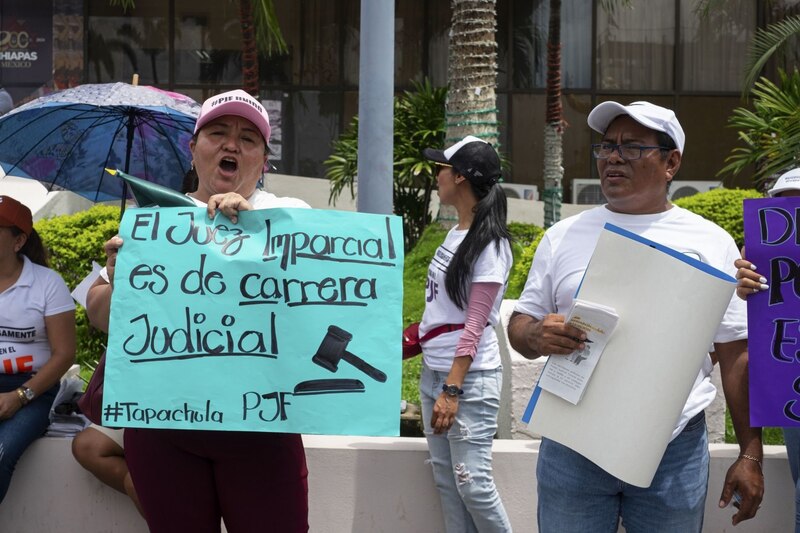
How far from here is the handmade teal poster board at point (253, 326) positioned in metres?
2.92

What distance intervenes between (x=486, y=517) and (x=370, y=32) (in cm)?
212

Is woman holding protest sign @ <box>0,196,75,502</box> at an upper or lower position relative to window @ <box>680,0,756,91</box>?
lower

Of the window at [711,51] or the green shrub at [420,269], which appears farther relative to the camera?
the window at [711,51]

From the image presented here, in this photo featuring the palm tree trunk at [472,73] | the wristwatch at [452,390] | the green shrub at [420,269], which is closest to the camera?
the wristwatch at [452,390]

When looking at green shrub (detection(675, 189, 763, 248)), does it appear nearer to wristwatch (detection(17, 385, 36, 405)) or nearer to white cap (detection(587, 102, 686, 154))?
white cap (detection(587, 102, 686, 154))

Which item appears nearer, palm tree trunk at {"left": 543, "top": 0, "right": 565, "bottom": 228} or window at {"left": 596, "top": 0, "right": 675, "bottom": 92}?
palm tree trunk at {"left": 543, "top": 0, "right": 565, "bottom": 228}

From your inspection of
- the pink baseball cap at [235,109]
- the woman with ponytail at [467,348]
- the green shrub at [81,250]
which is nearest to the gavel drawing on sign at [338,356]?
the pink baseball cap at [235,109]

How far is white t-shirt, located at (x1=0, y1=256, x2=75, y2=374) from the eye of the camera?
4652 mm

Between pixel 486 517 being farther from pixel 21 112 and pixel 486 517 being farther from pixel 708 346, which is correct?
pixel 21 112

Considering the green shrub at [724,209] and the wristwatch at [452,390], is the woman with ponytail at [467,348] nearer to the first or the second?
the wristwatch at [452,390]

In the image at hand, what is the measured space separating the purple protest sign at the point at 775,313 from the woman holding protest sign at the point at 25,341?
3.00 meters

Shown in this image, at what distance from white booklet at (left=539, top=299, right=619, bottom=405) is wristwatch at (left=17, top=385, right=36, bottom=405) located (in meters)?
2.70

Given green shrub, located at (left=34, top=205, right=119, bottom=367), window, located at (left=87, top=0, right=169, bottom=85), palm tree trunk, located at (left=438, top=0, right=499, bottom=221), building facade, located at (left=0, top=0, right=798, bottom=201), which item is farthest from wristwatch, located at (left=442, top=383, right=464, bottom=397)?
window, located at (left=87, top=0, right=169, bottom=85)

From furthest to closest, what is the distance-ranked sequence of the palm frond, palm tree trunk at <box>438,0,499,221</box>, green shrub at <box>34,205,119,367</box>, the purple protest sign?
the palm frond → palm tree trunk at <box>438,0,499,221</box> → green shrub at <box>34,205,119,367</box> → the purple protest sign
